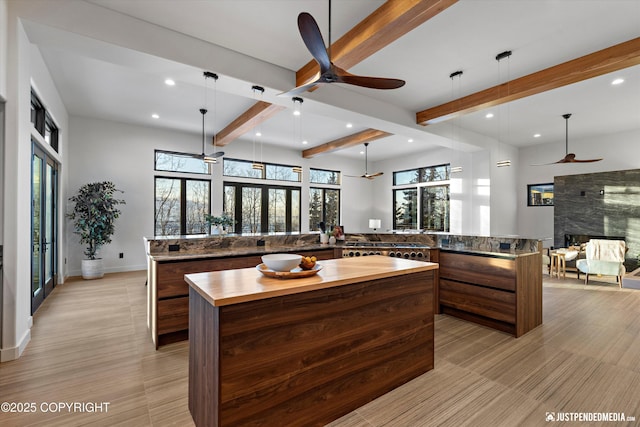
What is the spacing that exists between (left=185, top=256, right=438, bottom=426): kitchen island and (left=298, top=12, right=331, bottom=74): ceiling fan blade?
1.64 metres

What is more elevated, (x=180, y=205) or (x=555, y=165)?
(x=555, y=165)

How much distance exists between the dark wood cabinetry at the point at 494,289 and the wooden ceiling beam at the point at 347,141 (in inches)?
141

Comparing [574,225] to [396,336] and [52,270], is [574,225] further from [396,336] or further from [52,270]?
[52,270]

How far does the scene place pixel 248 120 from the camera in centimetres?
547

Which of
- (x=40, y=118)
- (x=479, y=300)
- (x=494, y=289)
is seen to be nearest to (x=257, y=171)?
(x=40, y=118)

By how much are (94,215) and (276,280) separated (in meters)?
5.74

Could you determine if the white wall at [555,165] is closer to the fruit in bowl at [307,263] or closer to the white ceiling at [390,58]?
the white ceiling at [390,58]

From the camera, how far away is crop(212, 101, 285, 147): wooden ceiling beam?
490cm

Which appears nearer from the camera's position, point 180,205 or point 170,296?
point 170,296

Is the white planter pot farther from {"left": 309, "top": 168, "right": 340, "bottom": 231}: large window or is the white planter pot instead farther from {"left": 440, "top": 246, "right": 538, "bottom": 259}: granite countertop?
{"left": 440, "top": 246, "right": 538, "bottom": 259}: granite countertop

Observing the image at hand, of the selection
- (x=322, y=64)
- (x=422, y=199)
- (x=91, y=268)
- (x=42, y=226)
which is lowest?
(x=91, y=268)

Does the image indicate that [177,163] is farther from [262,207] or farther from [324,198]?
[324,198]

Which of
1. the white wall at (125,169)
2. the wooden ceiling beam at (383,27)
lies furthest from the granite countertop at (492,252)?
the white wall at (125,169)

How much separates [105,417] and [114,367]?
0.74m
